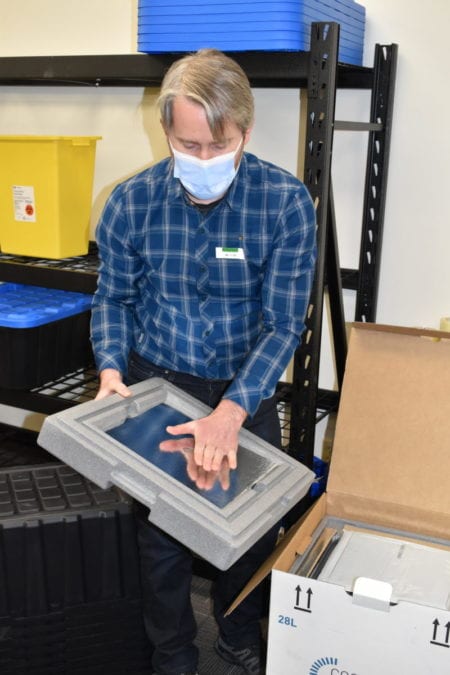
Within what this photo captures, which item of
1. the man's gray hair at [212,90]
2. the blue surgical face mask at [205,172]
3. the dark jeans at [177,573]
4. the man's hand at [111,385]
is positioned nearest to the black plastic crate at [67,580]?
the dark jeans at [177,573]

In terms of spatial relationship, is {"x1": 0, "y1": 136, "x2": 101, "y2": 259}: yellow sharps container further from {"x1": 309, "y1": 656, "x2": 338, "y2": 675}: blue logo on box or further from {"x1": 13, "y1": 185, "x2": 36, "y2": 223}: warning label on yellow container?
{"x1": 309, "y1": 656, "x2": 338, "y2": 675}: blue logo on box

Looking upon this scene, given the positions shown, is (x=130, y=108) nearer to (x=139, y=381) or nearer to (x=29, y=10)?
(x=29, y=10)

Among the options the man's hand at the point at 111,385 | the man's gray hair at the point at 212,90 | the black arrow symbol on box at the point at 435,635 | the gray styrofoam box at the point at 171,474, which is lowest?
the black arrow symbol on box at the point at 435,635

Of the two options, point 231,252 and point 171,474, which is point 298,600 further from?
point 231,252

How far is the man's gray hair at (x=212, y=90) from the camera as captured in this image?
1143mm

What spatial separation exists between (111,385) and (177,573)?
1.45ft

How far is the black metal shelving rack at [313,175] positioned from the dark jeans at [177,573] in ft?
0.49

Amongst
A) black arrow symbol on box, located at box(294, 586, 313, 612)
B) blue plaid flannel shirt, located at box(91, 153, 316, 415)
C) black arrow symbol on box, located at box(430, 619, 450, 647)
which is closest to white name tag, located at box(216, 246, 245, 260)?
blue plaid flannel shirt, located at box(91, 153, 316, 415)

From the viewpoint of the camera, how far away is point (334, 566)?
1.28 metres

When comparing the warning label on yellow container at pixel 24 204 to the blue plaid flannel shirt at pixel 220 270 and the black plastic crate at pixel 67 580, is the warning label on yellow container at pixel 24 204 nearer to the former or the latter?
the blue plaid flannel shirt at pixel 220 270

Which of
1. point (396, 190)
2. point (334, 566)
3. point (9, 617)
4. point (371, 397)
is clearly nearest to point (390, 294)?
point (396, 190)

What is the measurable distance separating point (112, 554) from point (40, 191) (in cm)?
91

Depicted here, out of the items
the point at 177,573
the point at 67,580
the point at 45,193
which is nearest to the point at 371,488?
the point at 177,573

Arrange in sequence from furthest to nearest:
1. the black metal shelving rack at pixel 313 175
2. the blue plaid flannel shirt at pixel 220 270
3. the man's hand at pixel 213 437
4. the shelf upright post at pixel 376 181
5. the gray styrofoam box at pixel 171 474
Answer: the shelf upright post at pixel 376 181 → the black metal shelving rack at pixel 313 175 → the blue plaid flannel shirt at pixel 220 270 → the man's hand at pixel 213 437 → the gray styrofoam box at pixel 171 474
